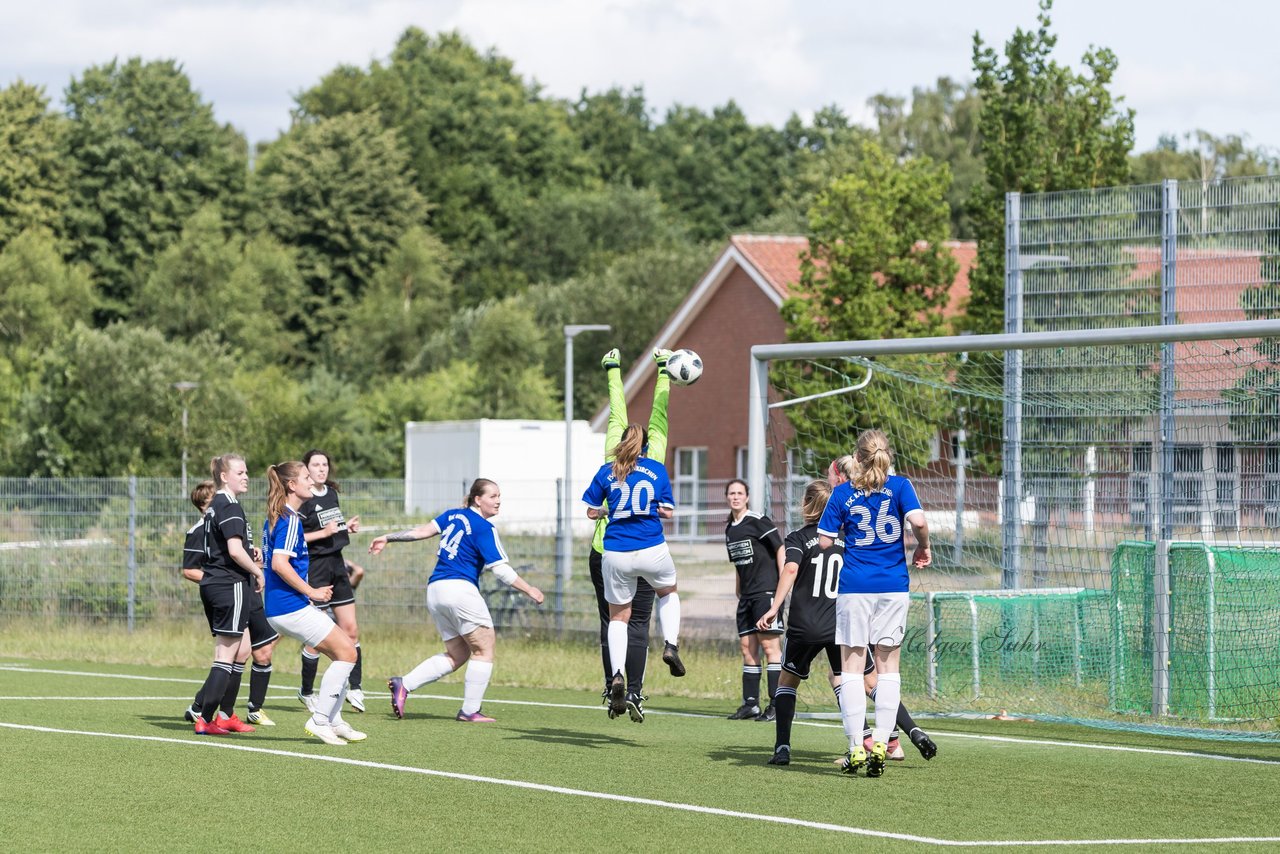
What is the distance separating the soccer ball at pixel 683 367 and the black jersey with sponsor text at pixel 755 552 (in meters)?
1.38

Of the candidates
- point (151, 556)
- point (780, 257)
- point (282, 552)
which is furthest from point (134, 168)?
point (282, 552)

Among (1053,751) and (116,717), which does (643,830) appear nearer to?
(1053,751)

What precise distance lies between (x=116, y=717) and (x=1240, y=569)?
27.0 ft

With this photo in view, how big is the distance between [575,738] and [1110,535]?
15.5 ft

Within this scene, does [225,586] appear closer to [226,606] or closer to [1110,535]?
[226,606]

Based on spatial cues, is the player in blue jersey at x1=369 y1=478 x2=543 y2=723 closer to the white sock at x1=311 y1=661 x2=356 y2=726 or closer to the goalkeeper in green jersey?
the goalkeeper in green jersey

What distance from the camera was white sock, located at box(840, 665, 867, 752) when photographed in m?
9.34

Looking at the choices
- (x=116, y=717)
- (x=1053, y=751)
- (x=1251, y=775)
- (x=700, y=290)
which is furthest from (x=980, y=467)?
A: (x=700, y=290)

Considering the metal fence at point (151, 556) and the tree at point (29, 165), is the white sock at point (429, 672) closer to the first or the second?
the metal fence at point (151, 556)

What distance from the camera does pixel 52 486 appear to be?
2155cm

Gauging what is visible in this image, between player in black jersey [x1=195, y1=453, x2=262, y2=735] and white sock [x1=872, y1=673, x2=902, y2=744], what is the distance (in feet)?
13.4

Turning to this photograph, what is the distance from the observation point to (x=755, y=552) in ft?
41.7

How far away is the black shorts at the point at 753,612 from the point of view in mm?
12641

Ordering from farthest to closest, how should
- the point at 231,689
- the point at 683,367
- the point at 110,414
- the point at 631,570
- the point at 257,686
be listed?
the point at 110,414, the point at 257,686, the point at 683,367, the point at 231,689, the point at 631,570
